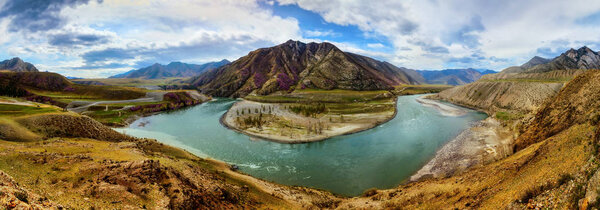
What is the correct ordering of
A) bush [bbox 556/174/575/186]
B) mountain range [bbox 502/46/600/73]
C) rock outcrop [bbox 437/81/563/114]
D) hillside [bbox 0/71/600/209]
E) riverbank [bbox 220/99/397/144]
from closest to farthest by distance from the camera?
hillside [bbox 0/71/600/209] → bush [bbox 556/174/575/186] → riverbank [bbox 220/99/397/144] → rock outcrop [bbox 437/81/563/114] → mountain range [bbox 502/46/600/73]

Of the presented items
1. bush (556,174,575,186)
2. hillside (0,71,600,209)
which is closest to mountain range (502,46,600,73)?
hillside (0,71,600,209)

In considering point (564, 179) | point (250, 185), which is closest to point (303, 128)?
point (250, 185)

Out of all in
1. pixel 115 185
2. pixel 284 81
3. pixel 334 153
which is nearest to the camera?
pixel 115 185

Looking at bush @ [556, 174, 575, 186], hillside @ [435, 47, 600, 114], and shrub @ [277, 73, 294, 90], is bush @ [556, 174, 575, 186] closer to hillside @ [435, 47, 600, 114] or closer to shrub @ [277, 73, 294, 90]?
hillside @ [435, 47, 600, 114]

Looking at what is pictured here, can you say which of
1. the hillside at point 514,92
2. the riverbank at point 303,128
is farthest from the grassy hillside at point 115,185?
the hillside at point 514,92

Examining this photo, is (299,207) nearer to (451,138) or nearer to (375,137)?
(375,137)

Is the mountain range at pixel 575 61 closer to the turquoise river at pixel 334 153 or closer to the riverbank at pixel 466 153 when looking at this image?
the turquoise river at pixel 334 153

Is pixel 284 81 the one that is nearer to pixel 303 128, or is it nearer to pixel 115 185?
pixel 303 128

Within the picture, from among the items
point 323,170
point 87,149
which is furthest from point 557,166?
point 87,149
